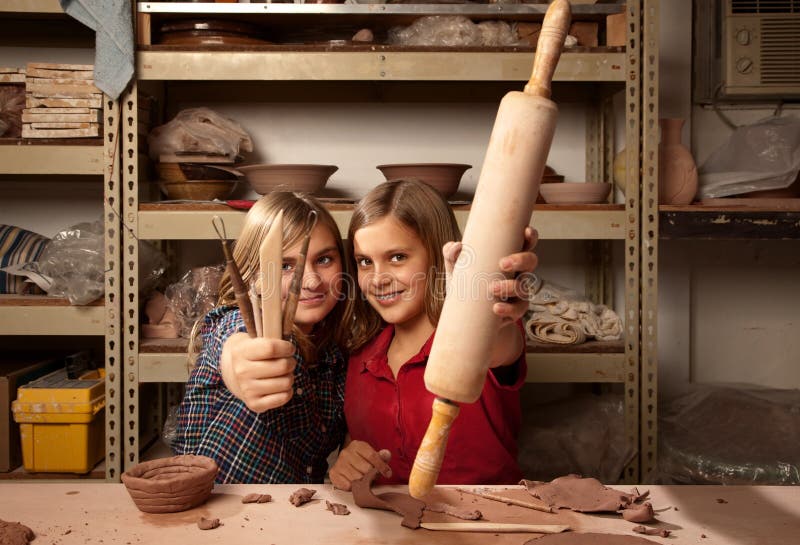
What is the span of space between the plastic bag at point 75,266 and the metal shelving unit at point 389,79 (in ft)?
0.33

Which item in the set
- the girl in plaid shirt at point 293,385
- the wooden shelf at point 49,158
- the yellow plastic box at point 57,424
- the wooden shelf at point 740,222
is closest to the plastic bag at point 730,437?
the wooden shelf at point 740,222

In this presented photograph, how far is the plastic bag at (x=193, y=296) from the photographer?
218cm

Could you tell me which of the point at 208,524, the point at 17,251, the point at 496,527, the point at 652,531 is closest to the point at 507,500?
the point at 496,527

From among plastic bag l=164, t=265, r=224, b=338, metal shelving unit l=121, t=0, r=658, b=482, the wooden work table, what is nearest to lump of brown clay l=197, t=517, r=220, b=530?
the wooden work table

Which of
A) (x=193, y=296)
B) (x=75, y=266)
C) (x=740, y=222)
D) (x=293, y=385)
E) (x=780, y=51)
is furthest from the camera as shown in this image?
(x=780, y=51)

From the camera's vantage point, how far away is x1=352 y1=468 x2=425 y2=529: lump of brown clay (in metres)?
0.97

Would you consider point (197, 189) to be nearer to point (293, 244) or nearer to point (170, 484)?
point (293, 244)

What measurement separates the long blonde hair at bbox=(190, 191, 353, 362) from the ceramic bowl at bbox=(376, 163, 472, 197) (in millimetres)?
557

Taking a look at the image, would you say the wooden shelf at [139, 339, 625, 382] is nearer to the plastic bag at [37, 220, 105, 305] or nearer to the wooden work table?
the plastic bag at [37, 220, 105, 305]

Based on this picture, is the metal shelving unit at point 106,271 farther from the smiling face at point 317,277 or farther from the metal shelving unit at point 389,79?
the smiling face at point 317,277

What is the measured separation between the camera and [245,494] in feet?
3.53

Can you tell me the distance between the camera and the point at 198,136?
2.21 meters

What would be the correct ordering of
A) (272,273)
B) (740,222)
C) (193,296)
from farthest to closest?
(193,296)
(740,222)
(272,273)

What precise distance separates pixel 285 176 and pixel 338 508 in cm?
129
